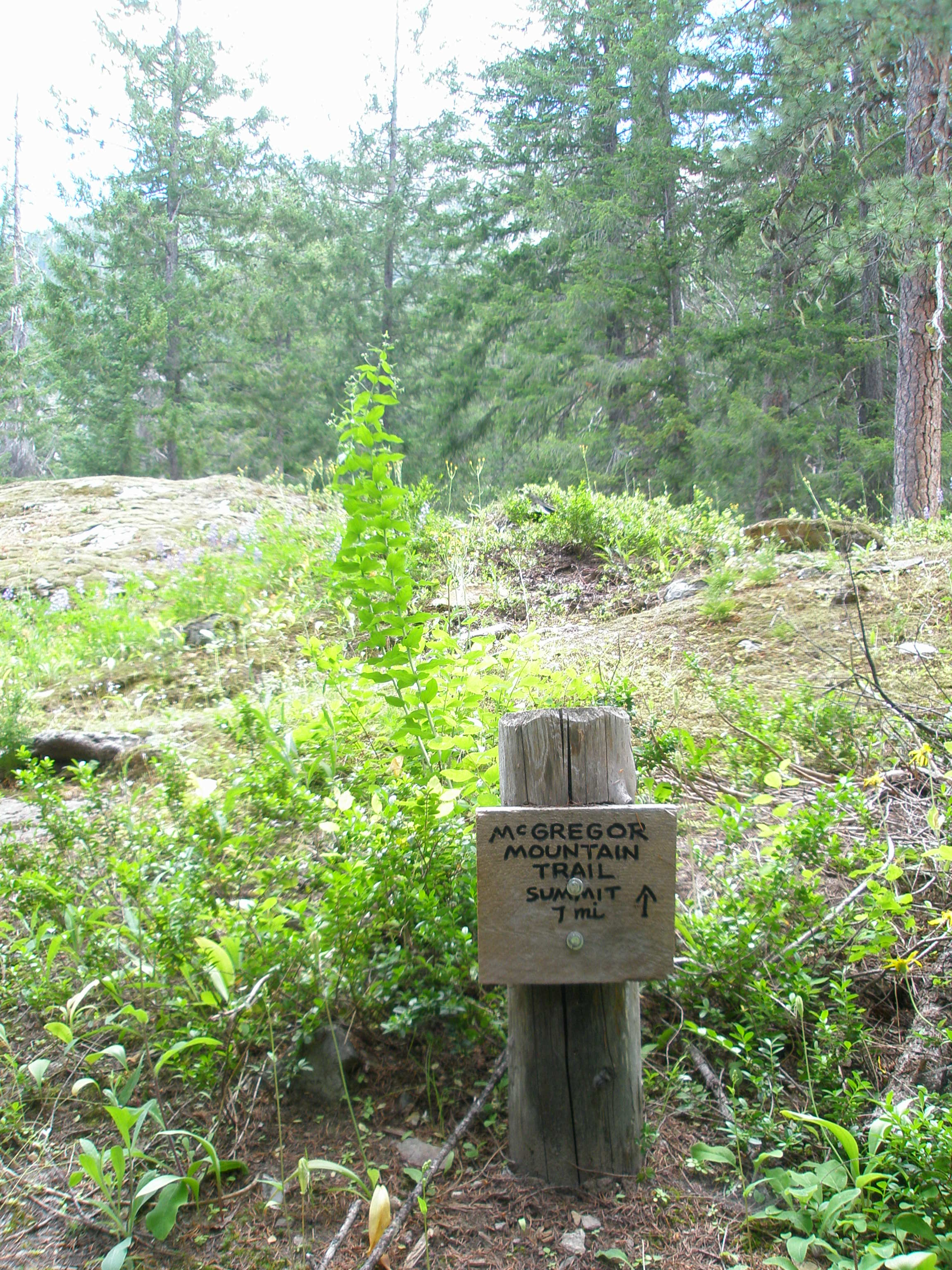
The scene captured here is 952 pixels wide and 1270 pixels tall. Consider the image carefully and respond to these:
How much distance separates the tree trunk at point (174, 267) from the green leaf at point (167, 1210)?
15.0 m

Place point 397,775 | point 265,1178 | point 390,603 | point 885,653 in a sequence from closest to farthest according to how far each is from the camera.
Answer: point 265,1178
point 390,603
point 397,775
point 885,653

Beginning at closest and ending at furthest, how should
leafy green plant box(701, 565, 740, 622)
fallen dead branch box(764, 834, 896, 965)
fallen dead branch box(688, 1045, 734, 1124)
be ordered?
fallen dead branch box(688, 1045, 734, 1124) < fallen dead branch box(764, 834, 896, 965) < leafy green plant box(701, 565, 740, 622)

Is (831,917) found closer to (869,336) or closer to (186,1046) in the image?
(186,1046)

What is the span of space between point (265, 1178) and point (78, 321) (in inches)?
641

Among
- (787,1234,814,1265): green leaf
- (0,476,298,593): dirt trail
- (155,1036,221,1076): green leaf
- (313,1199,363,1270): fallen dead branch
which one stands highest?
(0,476,298,593): dirt trail

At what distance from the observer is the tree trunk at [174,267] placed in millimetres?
15359

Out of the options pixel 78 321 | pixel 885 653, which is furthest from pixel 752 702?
pixel 78 321

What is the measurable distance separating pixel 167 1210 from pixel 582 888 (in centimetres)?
96

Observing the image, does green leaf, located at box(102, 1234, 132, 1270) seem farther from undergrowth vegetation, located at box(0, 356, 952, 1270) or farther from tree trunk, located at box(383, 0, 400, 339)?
tree trunk, located at box(383, 0, 400, 339)

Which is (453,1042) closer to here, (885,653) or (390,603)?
(390,603)

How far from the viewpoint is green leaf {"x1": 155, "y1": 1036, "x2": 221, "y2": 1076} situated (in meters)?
1.54

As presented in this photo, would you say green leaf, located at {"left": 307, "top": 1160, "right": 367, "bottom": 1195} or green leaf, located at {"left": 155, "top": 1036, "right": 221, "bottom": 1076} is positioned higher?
green leaf, located at {"left": 155, "top": 1036, "right": 221, "bottom": 1076}

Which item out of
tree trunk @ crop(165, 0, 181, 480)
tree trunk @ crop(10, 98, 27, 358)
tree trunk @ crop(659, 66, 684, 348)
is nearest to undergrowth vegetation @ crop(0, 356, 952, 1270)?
tree trunk @ crop(659, 66, 684, 348)

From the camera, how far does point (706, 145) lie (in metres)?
13.2
